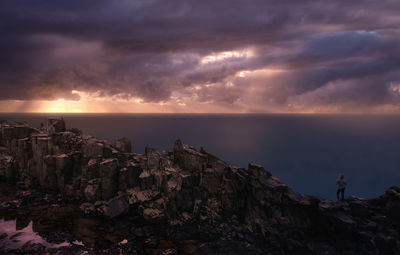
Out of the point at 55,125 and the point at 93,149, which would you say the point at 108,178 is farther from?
the point at 55,125

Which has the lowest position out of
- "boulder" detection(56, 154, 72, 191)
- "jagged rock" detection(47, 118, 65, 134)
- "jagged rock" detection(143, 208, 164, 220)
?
"jagged rock" detection(143, 208, 164, 220)

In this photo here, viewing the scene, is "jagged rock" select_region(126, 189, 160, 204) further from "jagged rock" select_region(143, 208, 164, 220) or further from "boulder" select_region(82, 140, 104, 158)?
"boulder" select_region(82, 140, 104, 158)

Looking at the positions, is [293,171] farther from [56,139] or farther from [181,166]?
[56,139]

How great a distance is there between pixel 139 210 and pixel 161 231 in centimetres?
658

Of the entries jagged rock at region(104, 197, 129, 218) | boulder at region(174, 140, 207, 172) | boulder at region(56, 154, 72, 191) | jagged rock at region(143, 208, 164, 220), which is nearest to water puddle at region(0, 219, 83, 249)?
jagged rock at region(104, 197, 129, 218)

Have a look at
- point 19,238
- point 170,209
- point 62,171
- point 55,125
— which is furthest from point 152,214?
point 55,125

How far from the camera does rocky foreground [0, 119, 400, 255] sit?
29438 mm

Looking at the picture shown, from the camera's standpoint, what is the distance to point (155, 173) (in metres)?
41.2

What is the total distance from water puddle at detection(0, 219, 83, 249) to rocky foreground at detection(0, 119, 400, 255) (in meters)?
0.20

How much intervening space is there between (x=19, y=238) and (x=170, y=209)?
1945 cm

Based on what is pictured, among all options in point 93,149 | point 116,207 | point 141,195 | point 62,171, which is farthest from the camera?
point 93,149

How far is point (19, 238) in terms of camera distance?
96.8ft

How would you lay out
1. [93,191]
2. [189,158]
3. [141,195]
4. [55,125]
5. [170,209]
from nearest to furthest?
[170,209]
[141,195]
[93,191]
[189,158]
[55,125]

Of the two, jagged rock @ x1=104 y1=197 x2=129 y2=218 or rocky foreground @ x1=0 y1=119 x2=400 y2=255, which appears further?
jagged rock @ x1=104 y1=197 x2=129 y2=218
